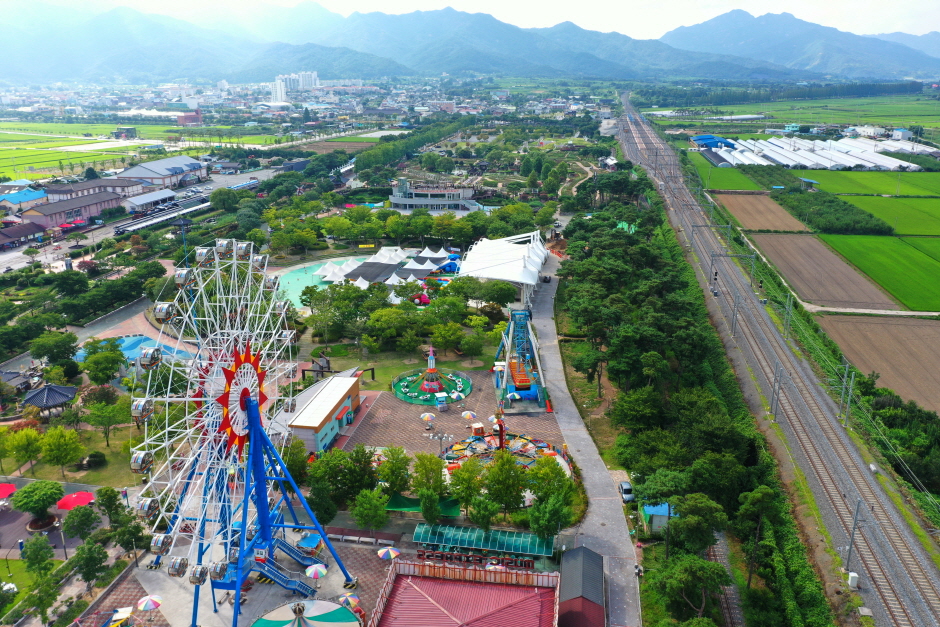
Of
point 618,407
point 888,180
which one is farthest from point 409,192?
point 888,180

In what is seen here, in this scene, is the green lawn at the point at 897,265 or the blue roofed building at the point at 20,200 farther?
the blue roofed building at the point at 20,200

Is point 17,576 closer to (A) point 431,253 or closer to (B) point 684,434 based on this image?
(B) point 684,434

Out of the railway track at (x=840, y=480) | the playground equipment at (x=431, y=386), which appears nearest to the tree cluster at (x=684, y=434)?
the railway track at (x=840, y=480)

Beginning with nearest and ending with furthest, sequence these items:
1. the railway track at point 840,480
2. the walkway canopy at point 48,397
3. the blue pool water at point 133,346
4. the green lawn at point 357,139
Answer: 1. the railway track at point 840,480
2. the walkway canopy at point 48,397
3. the blue pool water at point 133,346
4. the green lawn at point 357,139

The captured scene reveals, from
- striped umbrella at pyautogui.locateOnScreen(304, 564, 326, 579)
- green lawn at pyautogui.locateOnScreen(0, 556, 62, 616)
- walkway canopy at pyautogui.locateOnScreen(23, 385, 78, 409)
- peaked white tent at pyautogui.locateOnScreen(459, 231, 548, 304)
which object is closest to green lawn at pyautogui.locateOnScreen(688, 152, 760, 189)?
peaked white tent at pyautogui.locateOnScreen(459, 231, 548, 304)

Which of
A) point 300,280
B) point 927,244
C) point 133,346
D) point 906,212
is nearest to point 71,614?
point 133,346

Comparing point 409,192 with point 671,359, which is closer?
point 671,359

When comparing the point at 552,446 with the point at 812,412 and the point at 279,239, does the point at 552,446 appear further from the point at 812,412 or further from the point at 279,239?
the point at 279,239

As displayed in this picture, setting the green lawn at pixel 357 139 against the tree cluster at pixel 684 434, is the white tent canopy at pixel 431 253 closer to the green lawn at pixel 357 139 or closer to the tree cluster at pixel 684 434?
the tree cluster at pixel 684 434
